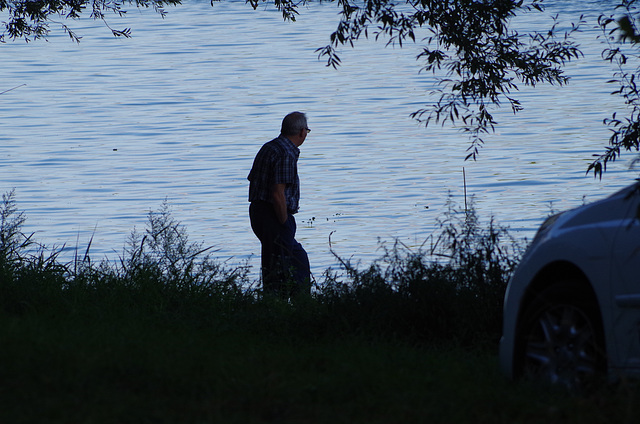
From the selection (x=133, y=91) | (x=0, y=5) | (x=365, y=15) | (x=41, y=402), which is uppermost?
(x=133, y=91)

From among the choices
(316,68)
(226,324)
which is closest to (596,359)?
(226,324)

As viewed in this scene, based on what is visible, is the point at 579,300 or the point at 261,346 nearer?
the point at 579,300

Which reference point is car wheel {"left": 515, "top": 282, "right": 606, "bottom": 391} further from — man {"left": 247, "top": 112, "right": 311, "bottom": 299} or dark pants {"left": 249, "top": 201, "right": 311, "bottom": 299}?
dark pants {"left": 249, "top": 201, "right": 311, "bottom": 299}

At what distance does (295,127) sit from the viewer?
459 inches

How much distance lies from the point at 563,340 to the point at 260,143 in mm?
24621

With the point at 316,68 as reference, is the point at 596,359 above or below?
below

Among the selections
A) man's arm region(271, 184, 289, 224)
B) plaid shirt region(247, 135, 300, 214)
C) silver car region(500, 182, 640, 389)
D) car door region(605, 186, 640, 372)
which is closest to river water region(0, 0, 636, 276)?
man's arm region(271, 184, 289, 224)

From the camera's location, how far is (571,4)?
51062mm

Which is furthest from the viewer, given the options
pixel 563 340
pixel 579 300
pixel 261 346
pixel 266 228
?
pixel 266 228

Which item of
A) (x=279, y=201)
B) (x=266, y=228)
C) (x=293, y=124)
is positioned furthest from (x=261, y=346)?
(x=293, y=124)

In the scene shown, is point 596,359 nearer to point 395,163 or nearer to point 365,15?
point 365,15

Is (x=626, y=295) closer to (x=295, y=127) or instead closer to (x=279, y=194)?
(x=279, y=194)

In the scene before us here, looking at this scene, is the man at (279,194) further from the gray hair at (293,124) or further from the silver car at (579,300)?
the silver car at (579,300)

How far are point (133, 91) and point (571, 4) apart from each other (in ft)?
67.3
